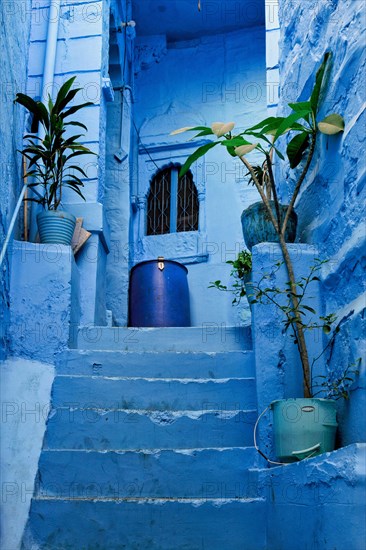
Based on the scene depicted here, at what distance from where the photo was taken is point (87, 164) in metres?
5.24

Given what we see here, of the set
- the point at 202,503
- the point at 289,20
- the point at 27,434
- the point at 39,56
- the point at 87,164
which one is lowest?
the point at 202,503

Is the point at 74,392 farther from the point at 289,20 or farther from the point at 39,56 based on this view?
the point at 39,56

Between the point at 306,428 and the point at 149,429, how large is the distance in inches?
38.5

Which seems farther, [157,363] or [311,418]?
[157,363]

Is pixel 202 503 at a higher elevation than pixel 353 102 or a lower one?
lower

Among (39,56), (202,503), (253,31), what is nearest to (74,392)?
(202,503)

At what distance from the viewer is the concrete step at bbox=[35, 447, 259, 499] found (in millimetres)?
3117

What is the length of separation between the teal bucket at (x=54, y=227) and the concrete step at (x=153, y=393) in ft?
3.73

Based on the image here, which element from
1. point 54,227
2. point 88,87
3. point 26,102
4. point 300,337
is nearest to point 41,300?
point 54,227

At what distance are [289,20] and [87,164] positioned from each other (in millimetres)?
1882

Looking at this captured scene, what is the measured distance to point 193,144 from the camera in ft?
23.7

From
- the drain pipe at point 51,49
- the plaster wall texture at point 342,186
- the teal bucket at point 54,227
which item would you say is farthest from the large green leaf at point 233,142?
the drain pipe at point 51,49

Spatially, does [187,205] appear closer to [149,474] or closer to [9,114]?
[9,114]

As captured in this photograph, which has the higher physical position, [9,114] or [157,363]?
[9,114]
